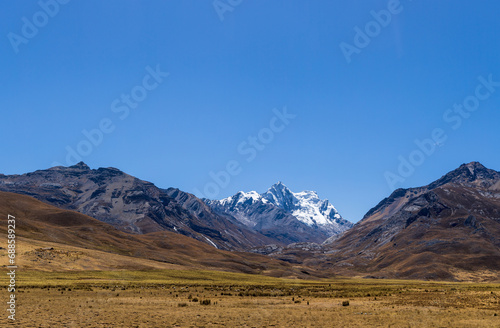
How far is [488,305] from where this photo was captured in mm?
49812

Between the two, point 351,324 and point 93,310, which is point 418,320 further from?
point 93,310

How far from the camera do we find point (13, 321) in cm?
3316

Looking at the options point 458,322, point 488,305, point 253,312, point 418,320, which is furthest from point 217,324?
point 488,305

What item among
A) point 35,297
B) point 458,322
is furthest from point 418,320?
point 35,297

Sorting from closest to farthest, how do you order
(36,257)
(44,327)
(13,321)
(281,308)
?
(44,327) → (13,321) → (281,308) → (36,257)

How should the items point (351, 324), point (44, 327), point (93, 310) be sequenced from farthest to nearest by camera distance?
point (93, 310)
point (351, 324)
point (44, 327)

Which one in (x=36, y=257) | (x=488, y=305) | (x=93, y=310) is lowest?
(x=488, y=305)

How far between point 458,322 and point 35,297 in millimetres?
50762

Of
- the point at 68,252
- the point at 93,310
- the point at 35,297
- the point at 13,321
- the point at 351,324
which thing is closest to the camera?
the point at 13,321

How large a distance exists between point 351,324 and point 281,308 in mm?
13215

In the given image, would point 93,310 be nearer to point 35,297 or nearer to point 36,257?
point 35,297

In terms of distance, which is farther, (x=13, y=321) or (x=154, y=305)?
(x=154, y=305)

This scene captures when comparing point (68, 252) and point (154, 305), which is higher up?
point (68, 252)

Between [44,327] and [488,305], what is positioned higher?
[44,327]
